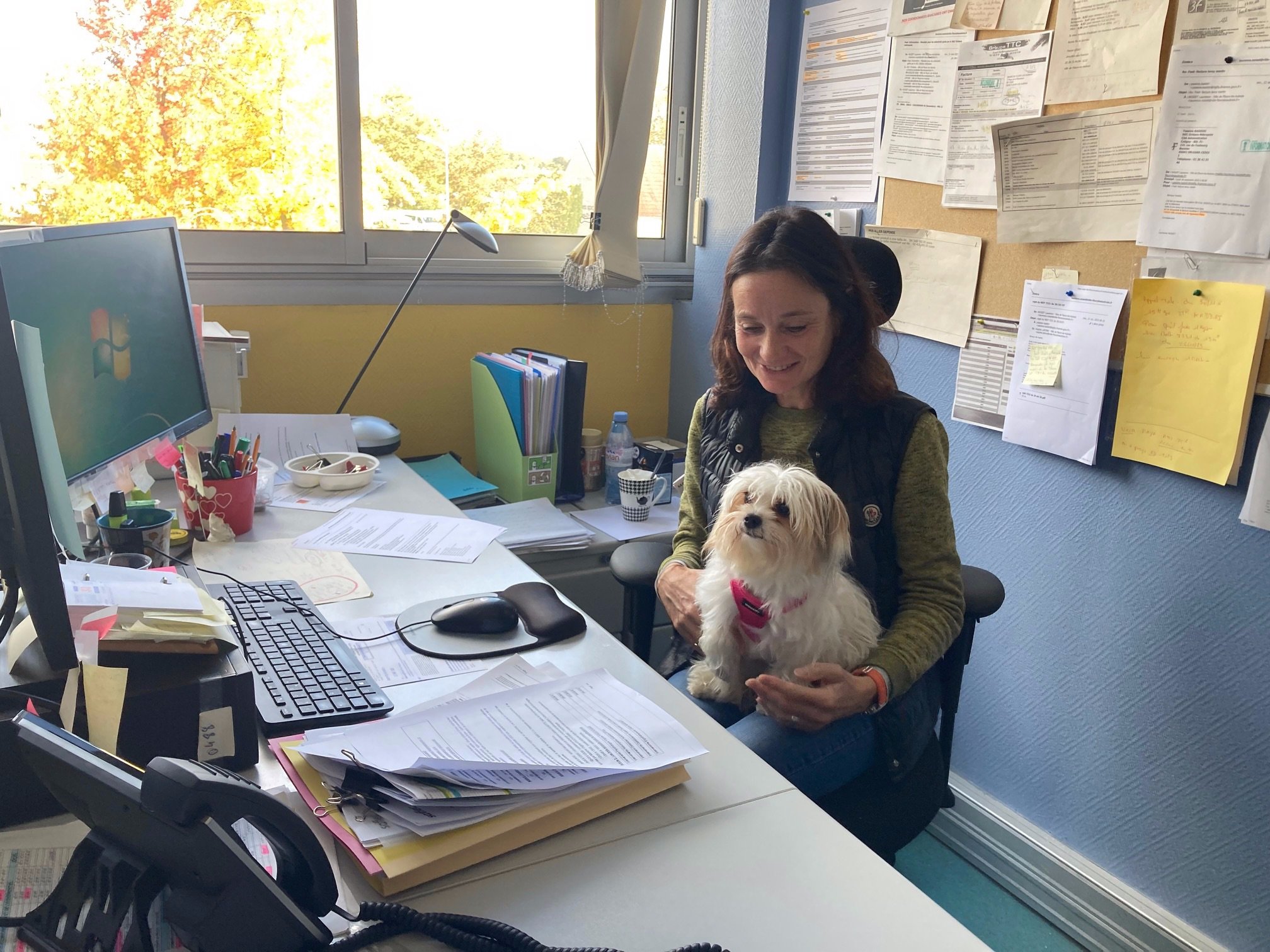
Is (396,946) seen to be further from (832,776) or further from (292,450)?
(292,450)

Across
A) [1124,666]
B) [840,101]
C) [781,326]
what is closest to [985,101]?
[840,101]

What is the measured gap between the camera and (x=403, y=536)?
1.47 meters

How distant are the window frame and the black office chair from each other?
3.44ft

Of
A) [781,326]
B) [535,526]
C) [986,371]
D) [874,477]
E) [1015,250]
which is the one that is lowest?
[535,526]

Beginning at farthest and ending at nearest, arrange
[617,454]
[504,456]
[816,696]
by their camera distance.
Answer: [617,454] < [504,456] < [816,696]

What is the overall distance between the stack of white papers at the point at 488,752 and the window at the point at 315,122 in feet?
5.03

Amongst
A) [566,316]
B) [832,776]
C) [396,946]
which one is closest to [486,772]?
[396,946]

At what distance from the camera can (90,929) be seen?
0.59m

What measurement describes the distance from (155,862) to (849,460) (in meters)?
1.02

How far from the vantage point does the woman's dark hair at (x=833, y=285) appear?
1339mm

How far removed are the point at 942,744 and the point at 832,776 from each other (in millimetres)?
276

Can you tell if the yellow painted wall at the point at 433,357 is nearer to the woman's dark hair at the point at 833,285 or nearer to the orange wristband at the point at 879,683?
the woman's dark hair at the point at 833,285

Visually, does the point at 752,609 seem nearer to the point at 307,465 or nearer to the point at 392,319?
the point at 307,465

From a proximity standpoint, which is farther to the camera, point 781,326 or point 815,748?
point 781,326
